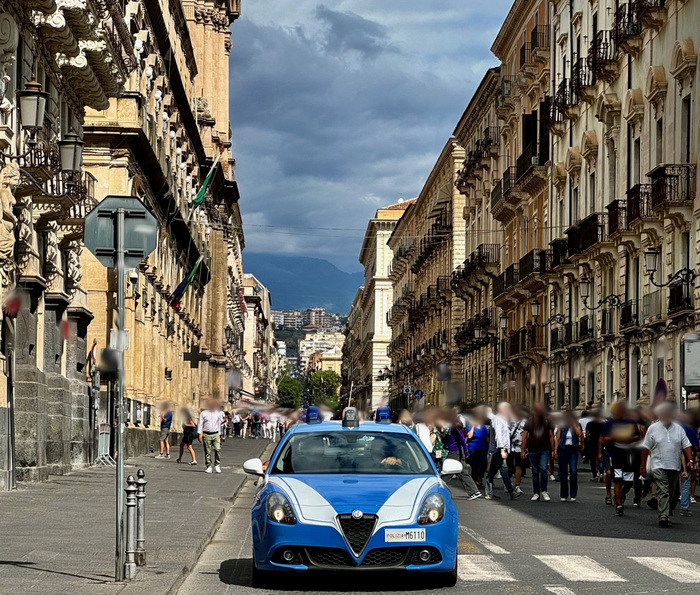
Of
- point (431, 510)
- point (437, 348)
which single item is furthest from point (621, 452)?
point (437, 348)

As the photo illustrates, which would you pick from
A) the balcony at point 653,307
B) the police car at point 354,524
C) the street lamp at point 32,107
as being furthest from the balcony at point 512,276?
the police car at point 354,524

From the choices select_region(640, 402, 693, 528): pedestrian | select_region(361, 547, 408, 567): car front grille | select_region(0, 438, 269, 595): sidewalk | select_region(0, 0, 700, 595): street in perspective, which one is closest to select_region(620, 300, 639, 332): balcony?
select_region(0, 0, 700, 595): street in perspective

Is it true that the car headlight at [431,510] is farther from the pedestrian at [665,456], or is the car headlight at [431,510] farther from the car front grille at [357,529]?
the pedestrian at [665,456]

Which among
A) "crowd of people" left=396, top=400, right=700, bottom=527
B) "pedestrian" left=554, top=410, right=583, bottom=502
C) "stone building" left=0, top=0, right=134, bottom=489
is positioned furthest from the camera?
"pedestrian" left=554, top=410, right=583, bottom=502

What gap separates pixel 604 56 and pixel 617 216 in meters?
5.45

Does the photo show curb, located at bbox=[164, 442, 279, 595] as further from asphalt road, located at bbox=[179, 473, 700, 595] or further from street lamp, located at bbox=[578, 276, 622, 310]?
street lamp, located at bbox=[578, 276, 622, 310]

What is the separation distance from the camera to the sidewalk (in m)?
11.5

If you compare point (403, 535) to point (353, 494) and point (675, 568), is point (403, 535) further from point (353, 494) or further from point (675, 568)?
point (675, 568)

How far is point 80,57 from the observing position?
2820 centimetres

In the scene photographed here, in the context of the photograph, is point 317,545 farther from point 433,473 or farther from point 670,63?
point 670,63

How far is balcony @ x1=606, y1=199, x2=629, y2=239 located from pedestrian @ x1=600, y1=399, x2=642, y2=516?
17.8 m

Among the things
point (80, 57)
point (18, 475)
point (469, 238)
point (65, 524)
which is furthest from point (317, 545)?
point (469, 238)

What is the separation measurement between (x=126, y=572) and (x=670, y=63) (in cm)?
2765

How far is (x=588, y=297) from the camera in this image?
45656mm
